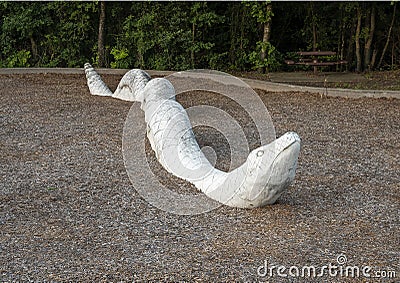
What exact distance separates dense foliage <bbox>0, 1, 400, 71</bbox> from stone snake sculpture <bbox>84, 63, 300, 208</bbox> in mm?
5650

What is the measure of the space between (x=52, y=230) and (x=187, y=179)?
4.52 feet

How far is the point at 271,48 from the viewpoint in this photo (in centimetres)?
1187

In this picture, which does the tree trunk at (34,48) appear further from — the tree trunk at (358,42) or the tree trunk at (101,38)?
the tree trunk at (358,42)

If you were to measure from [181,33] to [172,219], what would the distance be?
28.4ft

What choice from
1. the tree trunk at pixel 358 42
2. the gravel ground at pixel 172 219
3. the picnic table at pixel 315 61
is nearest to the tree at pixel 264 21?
the picnic table at pixel 315 61

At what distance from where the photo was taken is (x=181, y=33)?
496 inches

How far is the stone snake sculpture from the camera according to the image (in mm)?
4133

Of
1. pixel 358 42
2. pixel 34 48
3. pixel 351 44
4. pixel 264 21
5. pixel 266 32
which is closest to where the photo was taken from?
pixel 264 21

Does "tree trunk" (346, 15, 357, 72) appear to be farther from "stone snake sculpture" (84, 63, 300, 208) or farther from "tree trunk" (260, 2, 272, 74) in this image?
"stone snake sculpture" (84, 63, 300, 208)

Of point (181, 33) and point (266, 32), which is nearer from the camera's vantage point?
point (266, 32)

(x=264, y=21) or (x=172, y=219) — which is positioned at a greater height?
(x=264, y=21)

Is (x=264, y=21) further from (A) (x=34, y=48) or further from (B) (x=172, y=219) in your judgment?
(B) (x=172, y=219)

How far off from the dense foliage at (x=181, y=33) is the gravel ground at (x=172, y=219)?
18.8 feet

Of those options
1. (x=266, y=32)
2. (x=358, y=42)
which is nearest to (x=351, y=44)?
(x=358, y=42)
